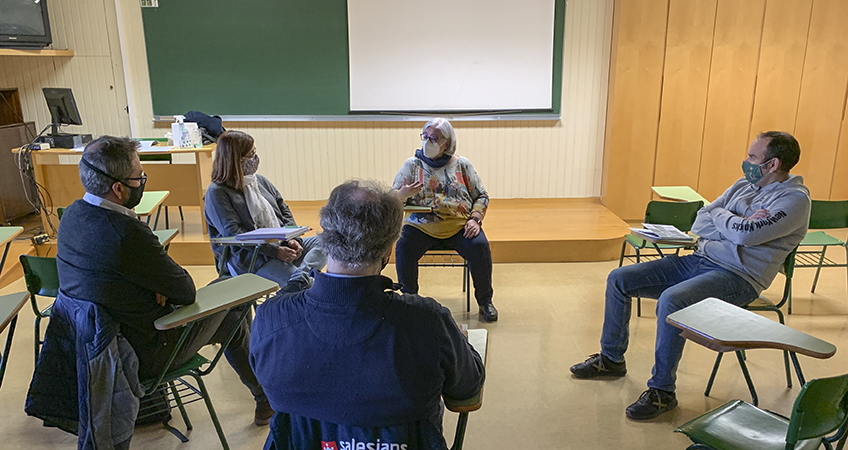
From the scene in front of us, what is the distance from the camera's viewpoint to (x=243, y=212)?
9.48 feet

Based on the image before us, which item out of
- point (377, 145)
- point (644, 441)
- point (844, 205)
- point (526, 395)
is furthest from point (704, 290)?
point (377, 145)

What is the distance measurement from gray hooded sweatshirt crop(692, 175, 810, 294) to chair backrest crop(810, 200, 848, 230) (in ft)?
3.62

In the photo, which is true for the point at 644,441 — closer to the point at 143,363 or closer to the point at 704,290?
the point at 704,290

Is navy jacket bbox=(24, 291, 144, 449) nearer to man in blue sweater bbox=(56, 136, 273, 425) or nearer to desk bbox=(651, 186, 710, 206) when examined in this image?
man in blue sweater bbox=(56, 136, 273, 425)

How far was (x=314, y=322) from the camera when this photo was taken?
1328mm

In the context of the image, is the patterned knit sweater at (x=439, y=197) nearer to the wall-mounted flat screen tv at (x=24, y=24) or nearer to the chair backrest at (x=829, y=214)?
the chair backrest at (x=829, y=214)

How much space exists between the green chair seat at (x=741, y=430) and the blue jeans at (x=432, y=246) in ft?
5.73

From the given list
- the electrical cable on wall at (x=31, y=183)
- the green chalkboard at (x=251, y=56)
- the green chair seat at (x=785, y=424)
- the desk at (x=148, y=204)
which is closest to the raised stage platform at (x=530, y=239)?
the electrical cable on wall at (x=31, y=183)

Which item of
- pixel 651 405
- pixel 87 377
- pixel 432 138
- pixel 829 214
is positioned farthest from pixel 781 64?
pixel 87 377

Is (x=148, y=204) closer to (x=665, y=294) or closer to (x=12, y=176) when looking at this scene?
(x=12, y=176)

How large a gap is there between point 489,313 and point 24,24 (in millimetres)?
4483

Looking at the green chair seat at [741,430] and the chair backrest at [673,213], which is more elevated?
the chair backrest at [673,213]

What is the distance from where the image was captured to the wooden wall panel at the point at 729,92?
5109mm

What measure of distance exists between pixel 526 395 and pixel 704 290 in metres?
0.90
